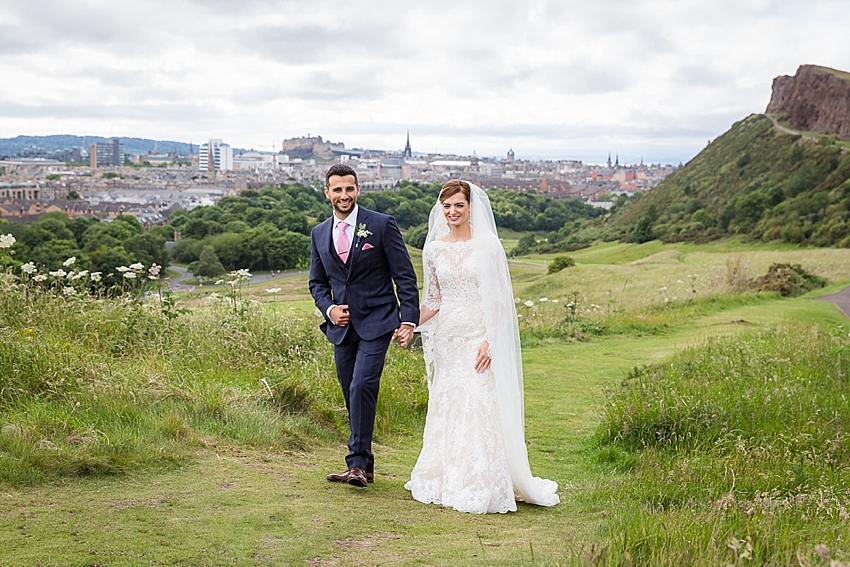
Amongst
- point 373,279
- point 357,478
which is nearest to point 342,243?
point 373,279

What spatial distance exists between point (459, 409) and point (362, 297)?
3.31 ft

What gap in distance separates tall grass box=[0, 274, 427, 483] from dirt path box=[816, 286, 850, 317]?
15.8 metres

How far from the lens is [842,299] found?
23.5 meters

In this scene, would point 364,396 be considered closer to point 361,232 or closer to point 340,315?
point 340,315

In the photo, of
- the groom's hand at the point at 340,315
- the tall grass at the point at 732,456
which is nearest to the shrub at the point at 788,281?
the tall grass at the point at 732,456

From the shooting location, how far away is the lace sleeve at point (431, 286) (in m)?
5.87

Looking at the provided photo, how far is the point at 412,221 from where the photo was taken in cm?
9919

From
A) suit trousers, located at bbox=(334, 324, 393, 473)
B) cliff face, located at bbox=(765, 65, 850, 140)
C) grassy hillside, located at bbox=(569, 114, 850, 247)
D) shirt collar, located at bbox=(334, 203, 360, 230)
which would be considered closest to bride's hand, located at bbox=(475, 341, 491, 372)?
suit trousers, located at bbox=(334, 324, 393, 473)

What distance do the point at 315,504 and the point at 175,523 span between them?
0.84 meters

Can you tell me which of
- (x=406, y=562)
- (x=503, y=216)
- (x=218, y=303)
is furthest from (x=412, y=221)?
(x=406, y=562)

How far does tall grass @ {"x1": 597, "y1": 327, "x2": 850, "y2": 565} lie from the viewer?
3309 millimetres

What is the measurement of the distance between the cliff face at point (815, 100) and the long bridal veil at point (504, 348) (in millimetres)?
92964

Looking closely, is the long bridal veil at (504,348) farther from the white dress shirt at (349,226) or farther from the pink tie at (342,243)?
the pink tie at (342,243)

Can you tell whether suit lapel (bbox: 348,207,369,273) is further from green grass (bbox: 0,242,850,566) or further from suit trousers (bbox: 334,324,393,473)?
green grass (bbox: 0,242,850,566)
